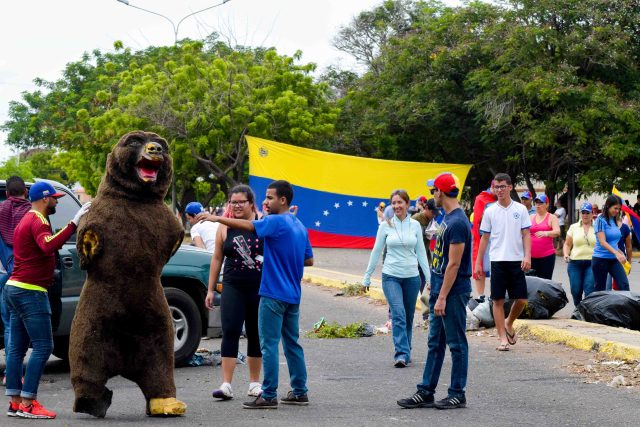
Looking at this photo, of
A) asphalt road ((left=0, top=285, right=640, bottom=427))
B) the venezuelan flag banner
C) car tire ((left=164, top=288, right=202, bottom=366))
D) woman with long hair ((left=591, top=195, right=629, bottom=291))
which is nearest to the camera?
asphalt road ((left=0, top=285, right=640, bottom=427))

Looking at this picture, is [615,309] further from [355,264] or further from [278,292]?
[355,264]

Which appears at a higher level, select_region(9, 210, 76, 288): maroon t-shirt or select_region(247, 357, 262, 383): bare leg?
select_region(9, 210, 76, 288): maroon t-shirt

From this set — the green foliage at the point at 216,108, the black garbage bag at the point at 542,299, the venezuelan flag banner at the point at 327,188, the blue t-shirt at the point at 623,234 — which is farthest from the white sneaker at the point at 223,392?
the green foliage at the point at 216,108

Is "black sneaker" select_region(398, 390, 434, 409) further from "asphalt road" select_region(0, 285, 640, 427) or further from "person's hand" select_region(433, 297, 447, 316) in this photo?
"person's hand" select_region(433, 297, 447, 316)

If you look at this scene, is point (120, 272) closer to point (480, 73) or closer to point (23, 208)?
point (23, 208)

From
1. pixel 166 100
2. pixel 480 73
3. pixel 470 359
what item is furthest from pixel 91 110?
pixel 470 359

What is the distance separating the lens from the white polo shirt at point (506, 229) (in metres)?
10.6

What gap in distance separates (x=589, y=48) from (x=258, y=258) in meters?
25.3

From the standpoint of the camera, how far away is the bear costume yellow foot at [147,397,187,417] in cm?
738

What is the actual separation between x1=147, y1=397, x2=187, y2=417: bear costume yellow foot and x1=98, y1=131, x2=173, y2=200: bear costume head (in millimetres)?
1477

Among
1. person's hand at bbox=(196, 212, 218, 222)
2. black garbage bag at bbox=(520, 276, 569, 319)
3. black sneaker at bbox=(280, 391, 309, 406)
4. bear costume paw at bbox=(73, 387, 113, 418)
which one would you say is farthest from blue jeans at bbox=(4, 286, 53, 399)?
black garbage bag at bbox=(520, 276, 569, 319)

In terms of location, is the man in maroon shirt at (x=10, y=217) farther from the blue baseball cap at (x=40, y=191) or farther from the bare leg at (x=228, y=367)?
the bare leg at (x=228, y=367)

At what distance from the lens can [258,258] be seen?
8.16 meters

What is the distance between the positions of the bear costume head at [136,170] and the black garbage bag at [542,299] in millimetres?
6240
